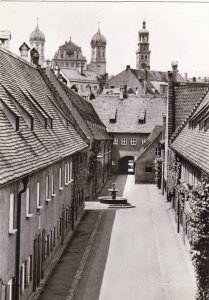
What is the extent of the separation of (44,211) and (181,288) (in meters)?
6.54

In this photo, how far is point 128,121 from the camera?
256ft

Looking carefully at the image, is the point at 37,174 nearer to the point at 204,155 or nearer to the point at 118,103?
the point at 204,155

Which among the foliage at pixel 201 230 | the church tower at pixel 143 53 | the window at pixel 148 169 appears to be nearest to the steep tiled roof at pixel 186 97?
the window at pixel 148 169

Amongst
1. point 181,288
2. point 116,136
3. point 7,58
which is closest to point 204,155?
point 181,288

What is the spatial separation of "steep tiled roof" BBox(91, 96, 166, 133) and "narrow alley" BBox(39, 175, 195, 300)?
116 ft

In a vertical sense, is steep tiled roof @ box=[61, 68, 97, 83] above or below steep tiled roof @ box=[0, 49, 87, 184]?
above

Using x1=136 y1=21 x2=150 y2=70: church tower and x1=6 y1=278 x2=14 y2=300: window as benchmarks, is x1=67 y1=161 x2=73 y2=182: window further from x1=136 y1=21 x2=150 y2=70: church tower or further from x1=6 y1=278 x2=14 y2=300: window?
x1=136 y1=21 x2=150 y2=70: church tower

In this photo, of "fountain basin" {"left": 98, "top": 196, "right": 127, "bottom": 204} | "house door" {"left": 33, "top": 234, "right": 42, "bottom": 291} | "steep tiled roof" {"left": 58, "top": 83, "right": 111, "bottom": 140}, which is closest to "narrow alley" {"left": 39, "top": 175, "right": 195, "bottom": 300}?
"house door" {"left": 33, "top": 234, "right": 42, "bottom": 291}

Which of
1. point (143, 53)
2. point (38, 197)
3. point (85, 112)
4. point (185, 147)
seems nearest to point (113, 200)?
point (85, 112)

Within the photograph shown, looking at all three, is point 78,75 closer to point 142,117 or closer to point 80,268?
point 142,117

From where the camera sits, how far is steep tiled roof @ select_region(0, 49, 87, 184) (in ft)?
61.7

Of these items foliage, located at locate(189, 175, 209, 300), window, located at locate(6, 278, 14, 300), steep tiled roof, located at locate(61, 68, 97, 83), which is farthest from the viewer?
steep tiled roof, located at locate(61, 68, 97, 83)

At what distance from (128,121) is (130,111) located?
1746mm

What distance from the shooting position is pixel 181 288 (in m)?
23.1
